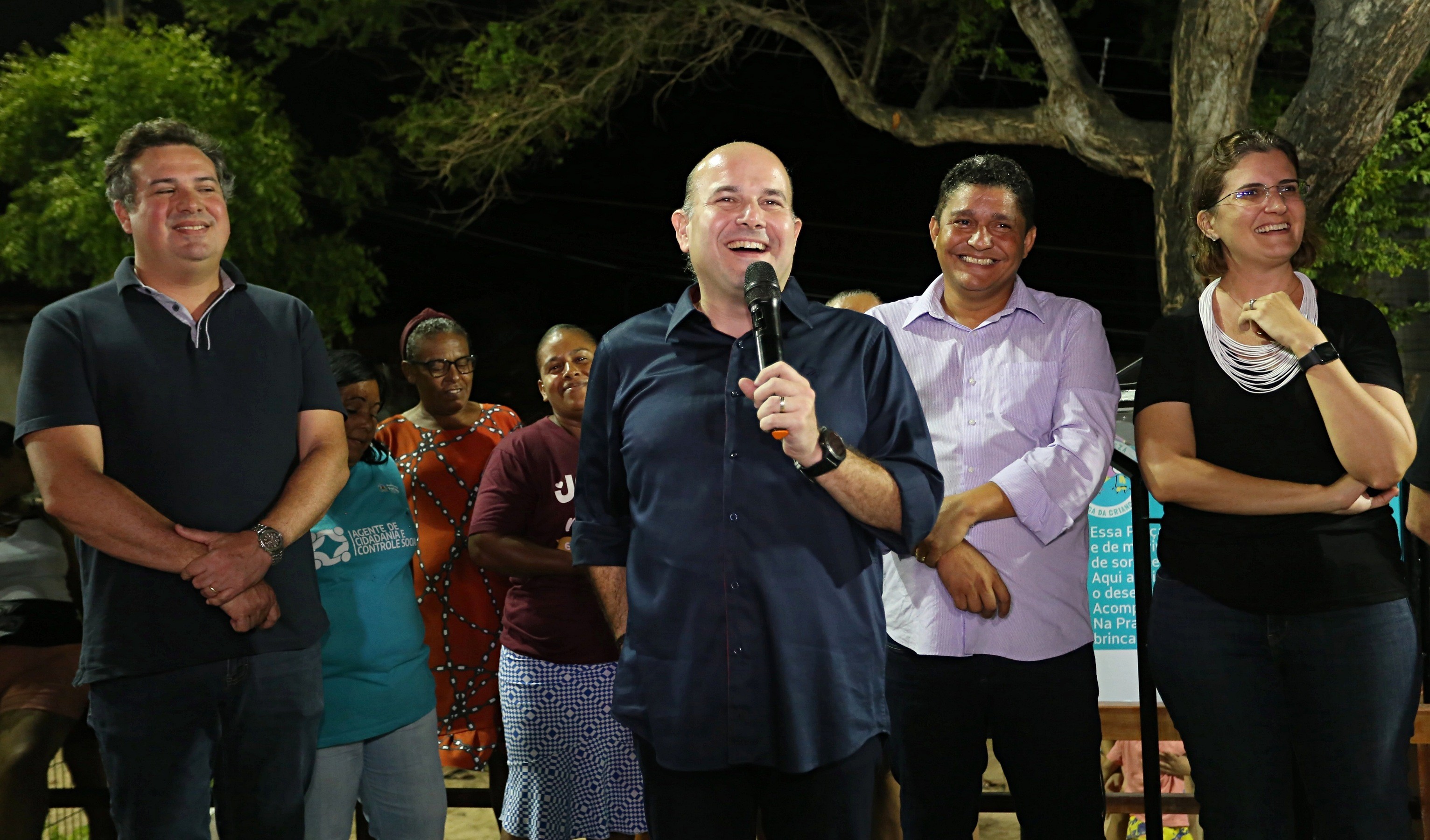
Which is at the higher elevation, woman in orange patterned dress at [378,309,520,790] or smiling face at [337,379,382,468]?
smiling face at [337,379,382,468]

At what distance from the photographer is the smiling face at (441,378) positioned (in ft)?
15.5

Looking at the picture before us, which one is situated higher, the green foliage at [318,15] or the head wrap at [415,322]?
the green foliage at [318,15]

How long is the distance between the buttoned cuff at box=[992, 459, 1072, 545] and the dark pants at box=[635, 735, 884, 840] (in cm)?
87

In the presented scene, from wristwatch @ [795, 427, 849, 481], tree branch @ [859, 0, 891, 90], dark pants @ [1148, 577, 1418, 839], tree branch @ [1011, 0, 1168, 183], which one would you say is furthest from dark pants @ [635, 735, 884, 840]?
tree branch @ [859, 0, 891, 90]

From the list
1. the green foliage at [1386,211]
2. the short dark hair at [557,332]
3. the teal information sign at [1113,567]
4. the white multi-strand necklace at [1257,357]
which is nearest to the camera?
the white multi-strand necklace at [1257,357]

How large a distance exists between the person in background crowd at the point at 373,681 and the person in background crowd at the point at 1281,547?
222cm

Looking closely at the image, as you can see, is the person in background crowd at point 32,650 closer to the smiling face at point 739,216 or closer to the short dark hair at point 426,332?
the short dark hair at point 426,332

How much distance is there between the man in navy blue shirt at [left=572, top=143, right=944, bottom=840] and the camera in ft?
7.73

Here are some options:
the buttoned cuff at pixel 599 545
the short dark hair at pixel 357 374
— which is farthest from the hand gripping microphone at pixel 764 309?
the short dark hair at pixel 357 374

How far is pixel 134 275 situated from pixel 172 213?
19 cm

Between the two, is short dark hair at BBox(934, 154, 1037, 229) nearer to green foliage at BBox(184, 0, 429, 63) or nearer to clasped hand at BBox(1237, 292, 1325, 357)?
clasped hand at BBox(1237, 292, 1325, 357)

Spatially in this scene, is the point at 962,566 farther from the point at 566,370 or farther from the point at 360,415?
the point at 360,415

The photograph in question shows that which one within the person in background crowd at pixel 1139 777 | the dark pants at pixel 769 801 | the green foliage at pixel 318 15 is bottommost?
the person in background crowd at pixel 1139 777

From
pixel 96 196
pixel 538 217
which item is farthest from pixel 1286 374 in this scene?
pixel 538 217
